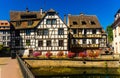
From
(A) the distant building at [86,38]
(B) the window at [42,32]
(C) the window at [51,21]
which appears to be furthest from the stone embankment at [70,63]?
(A) the distant building at [86,38]

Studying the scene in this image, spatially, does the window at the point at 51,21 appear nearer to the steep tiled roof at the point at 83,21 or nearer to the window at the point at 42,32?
the window at the point at 42,32

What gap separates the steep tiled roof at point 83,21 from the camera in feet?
193

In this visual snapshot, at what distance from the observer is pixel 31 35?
54.6 meters

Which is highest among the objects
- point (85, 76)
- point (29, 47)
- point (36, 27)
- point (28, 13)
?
point (28, 13)

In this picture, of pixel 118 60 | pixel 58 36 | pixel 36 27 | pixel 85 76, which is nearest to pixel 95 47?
pixel 58 36

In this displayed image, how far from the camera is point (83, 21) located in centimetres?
5988

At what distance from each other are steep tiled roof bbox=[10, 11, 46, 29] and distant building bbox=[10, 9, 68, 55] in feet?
0.76

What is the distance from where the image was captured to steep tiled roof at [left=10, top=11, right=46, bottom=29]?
182 ft

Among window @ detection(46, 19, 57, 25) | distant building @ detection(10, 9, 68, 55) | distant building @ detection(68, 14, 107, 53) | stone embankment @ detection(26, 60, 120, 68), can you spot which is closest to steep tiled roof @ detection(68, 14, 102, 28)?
distant building @ detection(68, 14, 107, 53)

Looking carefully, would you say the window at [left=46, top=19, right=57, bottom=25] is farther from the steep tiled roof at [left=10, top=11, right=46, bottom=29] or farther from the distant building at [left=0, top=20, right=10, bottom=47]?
the distant building at [left=0, top=20, right=10, bottom=47]

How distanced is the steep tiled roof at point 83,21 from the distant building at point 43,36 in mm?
5923

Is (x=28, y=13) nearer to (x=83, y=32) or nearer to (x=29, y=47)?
(x=29, y=47)

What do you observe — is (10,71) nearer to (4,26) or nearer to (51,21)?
(51,21)

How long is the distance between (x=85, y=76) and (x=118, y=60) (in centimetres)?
913
